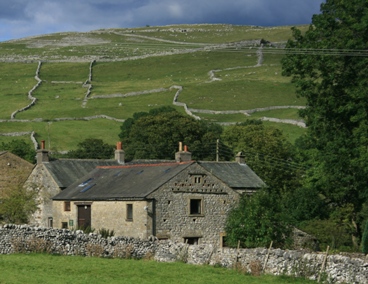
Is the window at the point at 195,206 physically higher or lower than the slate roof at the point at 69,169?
lower

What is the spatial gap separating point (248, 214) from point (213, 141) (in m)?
42.4

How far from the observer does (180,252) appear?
116 feet

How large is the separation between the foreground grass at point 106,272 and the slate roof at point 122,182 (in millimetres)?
15998

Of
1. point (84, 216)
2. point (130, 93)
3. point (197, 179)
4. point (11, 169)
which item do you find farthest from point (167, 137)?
point (130, 93)

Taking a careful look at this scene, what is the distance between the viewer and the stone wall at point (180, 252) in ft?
98.3

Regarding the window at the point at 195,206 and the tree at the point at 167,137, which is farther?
the tree at the point at 167,137

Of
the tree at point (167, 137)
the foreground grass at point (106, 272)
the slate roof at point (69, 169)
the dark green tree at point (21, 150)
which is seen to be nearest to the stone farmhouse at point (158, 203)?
the slate roof at point (69, 169)

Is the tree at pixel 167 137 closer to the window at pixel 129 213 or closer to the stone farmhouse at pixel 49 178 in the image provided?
the stone farmhouse at pixel 49 178

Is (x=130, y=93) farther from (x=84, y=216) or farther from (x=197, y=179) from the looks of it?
(x=197, y=179)

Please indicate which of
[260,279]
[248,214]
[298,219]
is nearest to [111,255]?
[260,279]

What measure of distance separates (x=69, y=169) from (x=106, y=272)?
33.3 metres

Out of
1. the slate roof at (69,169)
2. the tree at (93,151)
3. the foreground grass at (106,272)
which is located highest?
the tree at (93,151)

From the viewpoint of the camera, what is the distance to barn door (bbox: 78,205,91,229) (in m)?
52.8

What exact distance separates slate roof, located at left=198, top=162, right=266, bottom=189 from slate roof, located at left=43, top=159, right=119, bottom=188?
29.9ft
